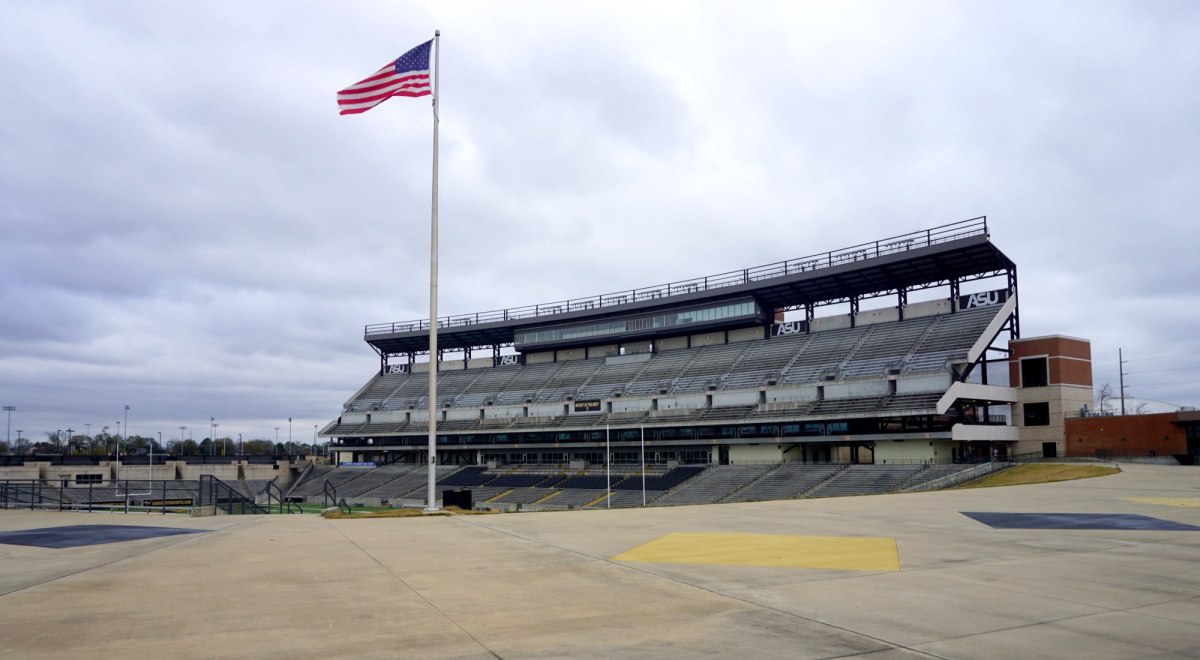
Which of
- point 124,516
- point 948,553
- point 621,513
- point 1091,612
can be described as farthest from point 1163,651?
point 124,516

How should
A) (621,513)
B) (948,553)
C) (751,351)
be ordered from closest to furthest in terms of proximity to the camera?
(948,553), (621,513), (751,351)

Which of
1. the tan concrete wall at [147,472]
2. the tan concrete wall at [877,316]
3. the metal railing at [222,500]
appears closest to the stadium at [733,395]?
the tan concrete wall at [877,316]

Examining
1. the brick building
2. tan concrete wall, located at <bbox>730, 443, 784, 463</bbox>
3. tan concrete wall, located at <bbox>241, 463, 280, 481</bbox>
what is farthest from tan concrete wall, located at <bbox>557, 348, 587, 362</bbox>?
the brick building

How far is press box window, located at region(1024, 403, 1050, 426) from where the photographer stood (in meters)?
60.2

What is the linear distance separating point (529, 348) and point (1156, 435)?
6211cm

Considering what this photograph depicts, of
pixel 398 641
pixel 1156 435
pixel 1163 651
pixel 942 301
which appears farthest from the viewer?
pixel 942 301

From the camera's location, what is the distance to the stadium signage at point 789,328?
75.6 meters

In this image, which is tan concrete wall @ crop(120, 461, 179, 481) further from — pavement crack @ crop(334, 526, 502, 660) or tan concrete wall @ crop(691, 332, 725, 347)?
pavement crack @ crop(334, 526, 502, 660)

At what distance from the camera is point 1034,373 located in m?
61.1

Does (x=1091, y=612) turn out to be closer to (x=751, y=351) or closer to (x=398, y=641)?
(x=398, y=641)

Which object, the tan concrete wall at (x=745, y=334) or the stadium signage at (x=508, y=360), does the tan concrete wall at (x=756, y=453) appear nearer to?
the tan concrete wall at (x=745, y=334)

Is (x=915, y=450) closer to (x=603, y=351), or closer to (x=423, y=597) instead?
(x=603, y=351)

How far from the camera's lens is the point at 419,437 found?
297 feet

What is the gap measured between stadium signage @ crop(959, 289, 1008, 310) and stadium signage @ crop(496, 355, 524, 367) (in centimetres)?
5125
